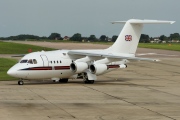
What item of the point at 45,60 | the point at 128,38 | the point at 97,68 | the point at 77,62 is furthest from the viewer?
the point at 128,38

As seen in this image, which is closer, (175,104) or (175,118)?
(175,118)

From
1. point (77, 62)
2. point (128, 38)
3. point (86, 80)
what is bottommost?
point (86, 80)

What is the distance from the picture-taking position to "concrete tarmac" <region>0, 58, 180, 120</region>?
827 inches

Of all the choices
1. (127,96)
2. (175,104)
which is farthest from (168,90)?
(175,104)

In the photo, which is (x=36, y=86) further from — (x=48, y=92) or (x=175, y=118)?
(x=175, y=118)

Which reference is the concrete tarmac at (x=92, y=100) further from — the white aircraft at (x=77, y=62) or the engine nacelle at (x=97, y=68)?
the engine nacelle at (x=97, y=68)

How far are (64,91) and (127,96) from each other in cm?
414

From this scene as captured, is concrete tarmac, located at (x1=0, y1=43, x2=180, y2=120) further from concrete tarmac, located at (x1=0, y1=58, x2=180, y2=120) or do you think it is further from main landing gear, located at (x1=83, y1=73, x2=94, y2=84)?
main landing gear, located at (x1=83, y1=73, x2=94, y2=84)

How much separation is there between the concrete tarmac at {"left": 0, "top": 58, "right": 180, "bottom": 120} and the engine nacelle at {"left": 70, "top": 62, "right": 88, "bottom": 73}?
97 cm

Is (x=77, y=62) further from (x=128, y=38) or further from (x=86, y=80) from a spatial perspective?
(x=128, y=38)

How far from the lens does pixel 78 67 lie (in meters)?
34.5

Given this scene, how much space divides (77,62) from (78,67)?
468mm

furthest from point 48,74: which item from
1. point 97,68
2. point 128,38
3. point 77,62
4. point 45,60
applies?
point 128,38

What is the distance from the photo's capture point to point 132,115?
21.2 metres
